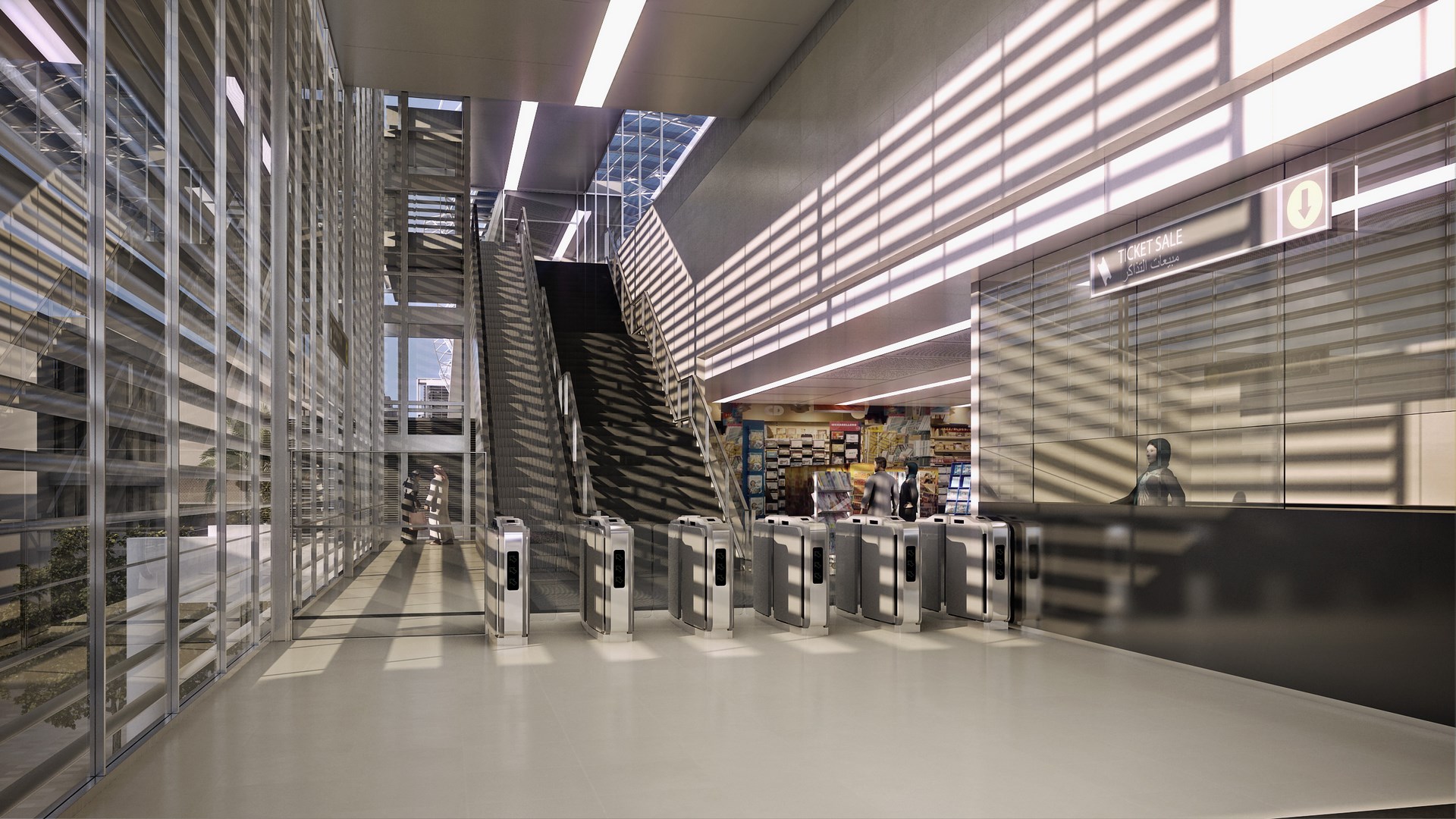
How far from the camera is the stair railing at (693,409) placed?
11.3m

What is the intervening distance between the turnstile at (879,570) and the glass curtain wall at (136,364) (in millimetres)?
4216

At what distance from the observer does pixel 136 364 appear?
415 centimetres

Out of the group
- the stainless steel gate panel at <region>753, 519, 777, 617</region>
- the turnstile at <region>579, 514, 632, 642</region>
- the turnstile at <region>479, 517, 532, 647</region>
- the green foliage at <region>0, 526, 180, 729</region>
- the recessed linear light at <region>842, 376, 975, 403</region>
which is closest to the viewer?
the green foliage at <region>0, 526, 180, 729</region>

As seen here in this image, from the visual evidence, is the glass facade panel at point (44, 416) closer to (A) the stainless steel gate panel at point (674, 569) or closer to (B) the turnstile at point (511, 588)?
(B) the turnstile at point (511, 588)

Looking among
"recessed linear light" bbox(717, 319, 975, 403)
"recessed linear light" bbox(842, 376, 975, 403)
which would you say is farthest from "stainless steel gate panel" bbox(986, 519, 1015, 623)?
"recessed linear light" bbox(842, 376, 975, 403)

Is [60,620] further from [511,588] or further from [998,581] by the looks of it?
[998,581]

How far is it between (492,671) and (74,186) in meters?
3.81

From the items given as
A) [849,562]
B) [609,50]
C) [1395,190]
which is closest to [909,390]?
[609,50]

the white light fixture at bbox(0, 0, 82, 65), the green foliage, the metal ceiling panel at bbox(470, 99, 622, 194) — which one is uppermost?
the metal ceiling panel at bbox(470, 99, 622, 194)

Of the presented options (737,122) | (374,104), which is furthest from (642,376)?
(374,104)

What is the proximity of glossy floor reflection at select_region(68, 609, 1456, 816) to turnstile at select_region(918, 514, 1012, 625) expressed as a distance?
4.96ft

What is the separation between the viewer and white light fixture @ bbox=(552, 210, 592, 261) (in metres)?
25.8

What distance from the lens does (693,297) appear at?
645 inches

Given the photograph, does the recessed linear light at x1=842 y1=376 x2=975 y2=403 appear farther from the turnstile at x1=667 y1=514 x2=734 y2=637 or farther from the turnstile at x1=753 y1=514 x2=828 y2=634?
the turnstile at x1=667 y1=514 x2=734 y2=637
